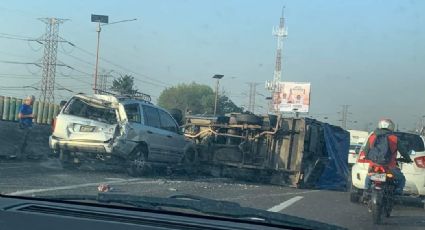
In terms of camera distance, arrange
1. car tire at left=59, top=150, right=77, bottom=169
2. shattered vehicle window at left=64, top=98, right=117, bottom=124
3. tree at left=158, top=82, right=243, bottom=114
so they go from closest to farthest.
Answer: shattered vehicle window at left=64, top=98, right=117, bottom=124
car tire at left=59, top=150, right=77, bottom=169
tree at left=158, top=82, right=243, bottom=114

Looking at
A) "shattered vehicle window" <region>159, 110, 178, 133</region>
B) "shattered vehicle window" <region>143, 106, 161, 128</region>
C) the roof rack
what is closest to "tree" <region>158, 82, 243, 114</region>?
"shattered vehicle window" <region>159, 110, 178, 133</region>

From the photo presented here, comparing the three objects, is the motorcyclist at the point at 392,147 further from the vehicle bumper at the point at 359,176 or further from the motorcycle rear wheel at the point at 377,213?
the vehicle bumper at the point at 359,176

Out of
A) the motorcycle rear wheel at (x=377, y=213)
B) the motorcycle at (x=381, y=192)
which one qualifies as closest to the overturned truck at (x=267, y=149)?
the motorcycle at (x=381, y=192)

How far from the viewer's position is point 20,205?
12.1 ft

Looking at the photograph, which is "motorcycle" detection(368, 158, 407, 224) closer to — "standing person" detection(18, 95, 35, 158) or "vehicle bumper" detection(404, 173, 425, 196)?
"vehicle bumper" detection(404, 173, 425, 196)

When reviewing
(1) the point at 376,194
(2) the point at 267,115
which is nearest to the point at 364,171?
(1) the point at 376,194

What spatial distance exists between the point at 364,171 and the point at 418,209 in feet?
3.66

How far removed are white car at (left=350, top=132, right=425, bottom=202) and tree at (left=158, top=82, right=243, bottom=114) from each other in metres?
5.62

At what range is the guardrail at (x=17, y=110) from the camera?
853 inches

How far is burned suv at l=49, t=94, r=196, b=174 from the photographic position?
41.1 feet

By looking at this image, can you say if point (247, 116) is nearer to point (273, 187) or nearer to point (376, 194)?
point (273, 187)

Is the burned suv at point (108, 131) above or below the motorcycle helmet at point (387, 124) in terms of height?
below

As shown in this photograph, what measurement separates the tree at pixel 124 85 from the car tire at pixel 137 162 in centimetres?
143

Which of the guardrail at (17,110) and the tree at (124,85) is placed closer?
the tree at (124,85)
